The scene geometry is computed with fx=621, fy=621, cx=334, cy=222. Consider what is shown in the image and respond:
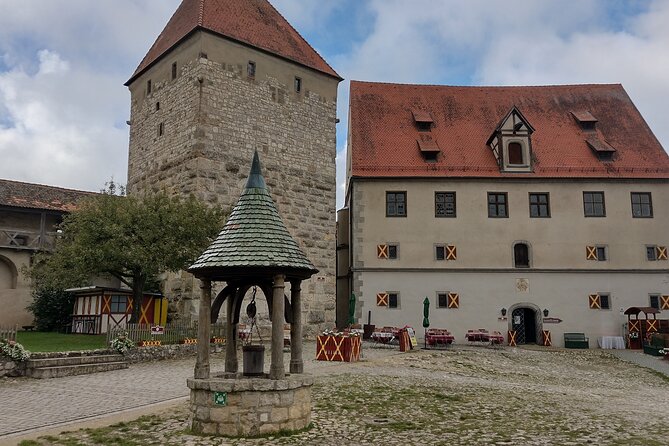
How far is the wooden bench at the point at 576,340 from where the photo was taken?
26.8 m

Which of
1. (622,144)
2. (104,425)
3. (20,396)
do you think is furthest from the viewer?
(622,144)

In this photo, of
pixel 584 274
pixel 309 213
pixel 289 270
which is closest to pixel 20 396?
pixel 289 270

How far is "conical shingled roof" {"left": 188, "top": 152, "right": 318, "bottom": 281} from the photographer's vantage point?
9.06 metres

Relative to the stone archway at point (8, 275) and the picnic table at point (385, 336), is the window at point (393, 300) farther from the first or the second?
the stone archway at point (8, 275)

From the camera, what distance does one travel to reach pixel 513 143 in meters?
29.0

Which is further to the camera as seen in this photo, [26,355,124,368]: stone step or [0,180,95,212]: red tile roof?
[0,180,95,212]: red tile roof

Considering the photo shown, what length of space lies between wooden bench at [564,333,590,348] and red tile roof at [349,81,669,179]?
285 inches

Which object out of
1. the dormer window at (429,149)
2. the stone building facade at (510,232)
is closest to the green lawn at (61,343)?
the stone building facade at (510,232)

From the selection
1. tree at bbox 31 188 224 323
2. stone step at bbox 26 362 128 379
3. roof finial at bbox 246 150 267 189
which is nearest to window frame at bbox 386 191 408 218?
tree at bbox 31 188 224 323

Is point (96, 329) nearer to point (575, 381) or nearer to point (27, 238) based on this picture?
point (27, 238)

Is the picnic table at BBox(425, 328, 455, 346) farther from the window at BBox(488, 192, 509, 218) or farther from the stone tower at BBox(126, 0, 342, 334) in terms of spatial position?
the window at BBox(488, 192, 509, 218)

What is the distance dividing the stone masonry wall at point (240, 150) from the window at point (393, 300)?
274 centimetres

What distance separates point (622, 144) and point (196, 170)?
66.9 feet

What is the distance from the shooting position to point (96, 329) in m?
23.6
